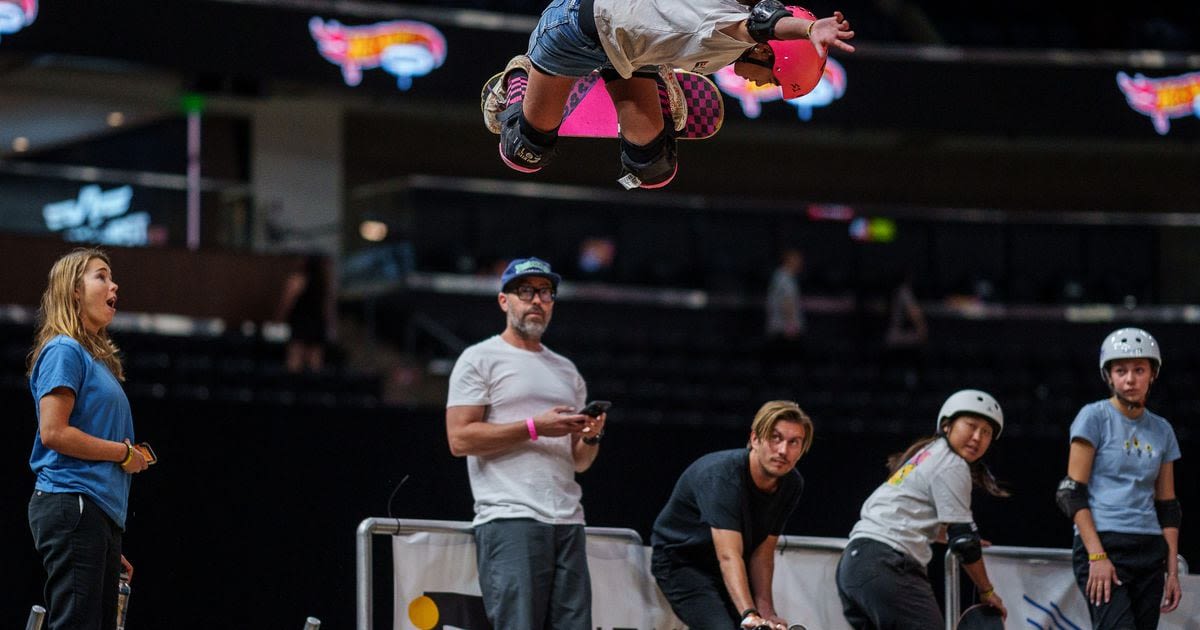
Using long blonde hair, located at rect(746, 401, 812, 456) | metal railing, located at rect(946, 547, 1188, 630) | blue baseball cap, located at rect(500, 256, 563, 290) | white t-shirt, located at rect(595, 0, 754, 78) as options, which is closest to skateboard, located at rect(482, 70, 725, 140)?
white t-shirt, located at rect(595, 0, 754, 78)

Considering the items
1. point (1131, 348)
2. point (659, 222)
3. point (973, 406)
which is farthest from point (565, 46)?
point (659, 222)

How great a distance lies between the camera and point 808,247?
1519 centimetres

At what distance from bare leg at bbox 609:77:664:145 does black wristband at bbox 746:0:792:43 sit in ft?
1.90

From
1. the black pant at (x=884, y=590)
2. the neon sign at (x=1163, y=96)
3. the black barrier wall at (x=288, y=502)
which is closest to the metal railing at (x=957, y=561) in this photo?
the black pant at (x=884, y=590)

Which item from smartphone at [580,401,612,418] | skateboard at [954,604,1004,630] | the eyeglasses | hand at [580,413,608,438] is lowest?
skateboard at [954,604,1004,630]

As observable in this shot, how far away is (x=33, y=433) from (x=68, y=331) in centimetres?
226

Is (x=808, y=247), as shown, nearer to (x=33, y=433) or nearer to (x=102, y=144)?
(x=102, y=144)

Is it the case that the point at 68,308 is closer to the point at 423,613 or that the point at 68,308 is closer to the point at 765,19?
the point at 423,613

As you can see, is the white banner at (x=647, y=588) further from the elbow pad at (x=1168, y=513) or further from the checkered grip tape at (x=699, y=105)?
the checkered grip tape at (x=699, y=105)

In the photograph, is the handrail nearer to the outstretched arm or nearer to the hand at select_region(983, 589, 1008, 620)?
the hand at select_region(983, 589, 1008, 620)

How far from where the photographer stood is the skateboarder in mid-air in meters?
3.70

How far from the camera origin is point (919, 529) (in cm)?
540

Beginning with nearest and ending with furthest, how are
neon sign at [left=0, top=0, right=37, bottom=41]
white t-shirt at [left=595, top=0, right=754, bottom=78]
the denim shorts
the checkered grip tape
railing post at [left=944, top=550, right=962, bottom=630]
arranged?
white t-shirt at [left=595, top=0, right=754, bottom=78] < the denim shorts < the checkered grip tape < railing post at [left=944, top=550, right=962, bottom=630] < neon sign at [left=0, top=0, right=37, bottom=41]

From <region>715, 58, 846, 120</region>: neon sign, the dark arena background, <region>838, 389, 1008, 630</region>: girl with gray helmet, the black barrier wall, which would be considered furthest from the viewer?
<region>715, 58, 846, 120</region>: neon sign
